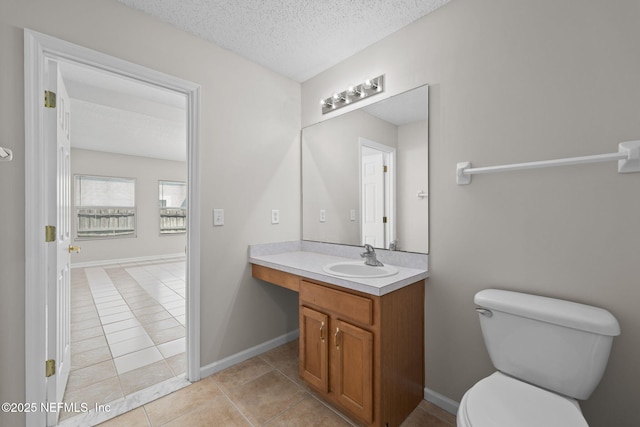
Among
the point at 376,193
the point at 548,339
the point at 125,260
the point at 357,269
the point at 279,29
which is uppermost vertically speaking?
the point at 279,29

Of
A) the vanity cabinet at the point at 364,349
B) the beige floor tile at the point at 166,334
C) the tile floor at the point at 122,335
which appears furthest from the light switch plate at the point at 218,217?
the beige floor tile at the point at 166,334

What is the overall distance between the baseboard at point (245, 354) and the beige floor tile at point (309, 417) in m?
0.68

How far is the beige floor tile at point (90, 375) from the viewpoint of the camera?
189 cm

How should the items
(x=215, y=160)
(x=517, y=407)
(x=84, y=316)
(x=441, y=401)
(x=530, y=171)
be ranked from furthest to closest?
(x=84, y=316) → (x=215, y=160) → (x=441, y=401) → (x=530, y=171) → (x=517, y=407)

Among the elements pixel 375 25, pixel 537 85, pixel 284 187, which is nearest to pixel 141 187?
pixel 284 187

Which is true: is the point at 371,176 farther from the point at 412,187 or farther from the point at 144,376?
the point at 144,376

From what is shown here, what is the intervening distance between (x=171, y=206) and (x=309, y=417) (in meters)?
6.61

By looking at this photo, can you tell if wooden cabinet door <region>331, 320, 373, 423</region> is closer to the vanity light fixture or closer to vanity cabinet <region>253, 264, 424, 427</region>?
vanity cabinet <region>253, 264, 424, 427</region>

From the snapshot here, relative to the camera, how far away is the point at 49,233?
4.77ft

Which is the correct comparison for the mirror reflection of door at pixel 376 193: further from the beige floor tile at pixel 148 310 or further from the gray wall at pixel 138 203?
the gray wall at pixel 138 203

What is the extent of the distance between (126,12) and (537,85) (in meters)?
2.30

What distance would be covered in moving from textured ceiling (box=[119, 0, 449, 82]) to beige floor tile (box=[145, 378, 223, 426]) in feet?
7.92

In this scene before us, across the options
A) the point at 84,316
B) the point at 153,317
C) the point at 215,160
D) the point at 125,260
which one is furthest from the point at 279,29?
the point at 125,260

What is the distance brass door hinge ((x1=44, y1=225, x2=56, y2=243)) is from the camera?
144cm
